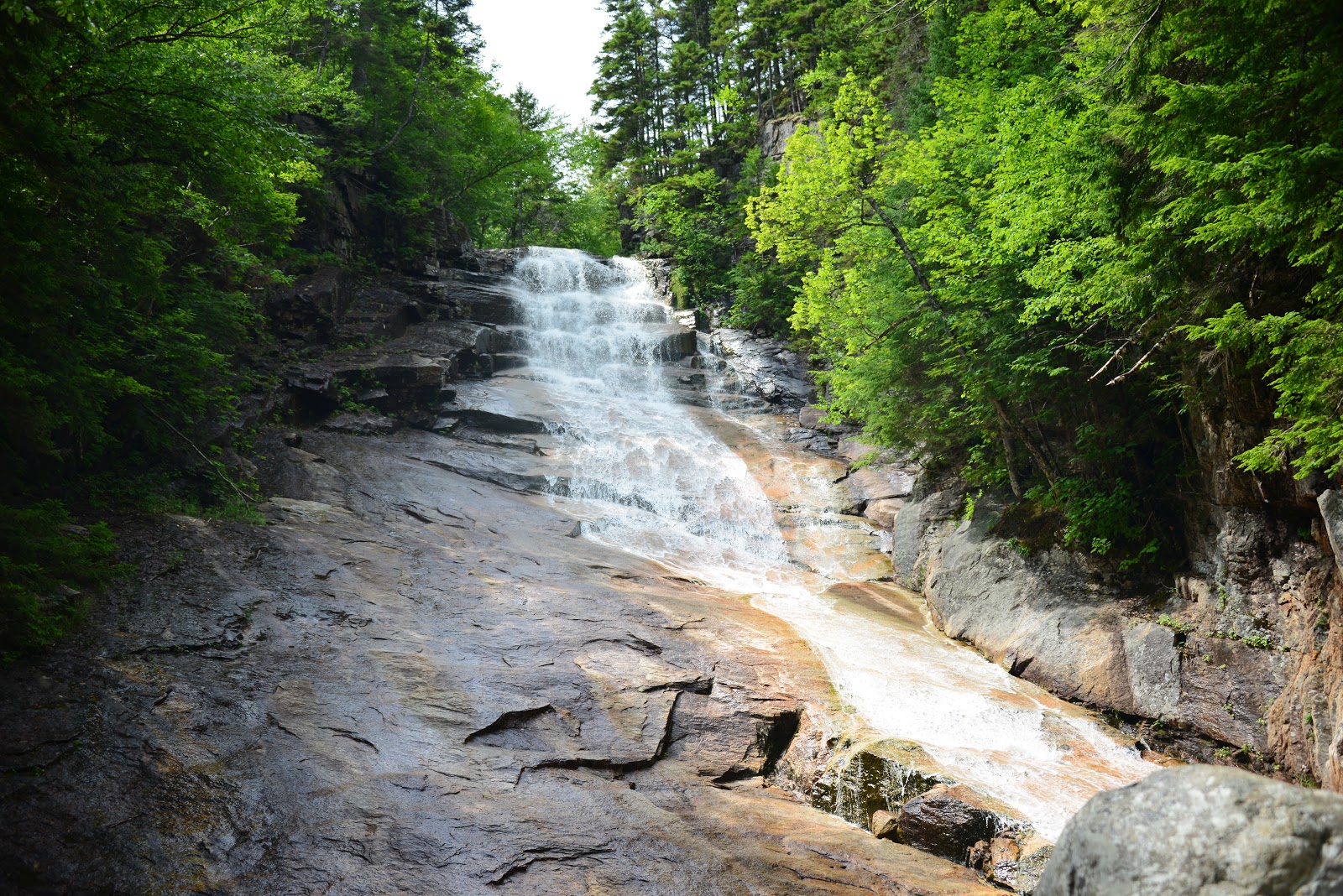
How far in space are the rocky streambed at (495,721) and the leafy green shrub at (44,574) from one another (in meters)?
0.23

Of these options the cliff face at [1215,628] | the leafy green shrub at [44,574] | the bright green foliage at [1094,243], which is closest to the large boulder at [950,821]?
the cliff face at [1215,628]

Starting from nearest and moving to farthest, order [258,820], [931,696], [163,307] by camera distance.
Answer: [258,820]
[931,696]
[163,307]

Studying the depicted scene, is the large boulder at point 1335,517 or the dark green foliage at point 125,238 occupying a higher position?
the dark green foliage at point 125,238

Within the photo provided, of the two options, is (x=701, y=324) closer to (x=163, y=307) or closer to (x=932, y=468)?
(x=932, y=468)

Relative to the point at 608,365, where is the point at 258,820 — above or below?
below

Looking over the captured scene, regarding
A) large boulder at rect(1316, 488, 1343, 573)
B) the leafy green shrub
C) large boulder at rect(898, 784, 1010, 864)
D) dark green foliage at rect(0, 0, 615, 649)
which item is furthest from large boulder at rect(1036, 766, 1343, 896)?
dark green foliage at rect(0, 0, 615, 649)

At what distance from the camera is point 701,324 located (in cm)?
2809

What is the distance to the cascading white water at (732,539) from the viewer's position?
23.8 ft

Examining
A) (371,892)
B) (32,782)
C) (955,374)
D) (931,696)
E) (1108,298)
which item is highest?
(1108,298)

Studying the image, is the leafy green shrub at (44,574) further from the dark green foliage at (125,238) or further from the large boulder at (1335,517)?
the large boulder at (1335,517)

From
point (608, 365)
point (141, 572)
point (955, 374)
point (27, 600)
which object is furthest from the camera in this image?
point (608, 365)

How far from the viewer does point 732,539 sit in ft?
49.8

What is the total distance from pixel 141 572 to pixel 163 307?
5.20m

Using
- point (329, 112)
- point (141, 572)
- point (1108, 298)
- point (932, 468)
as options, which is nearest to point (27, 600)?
point (141, 572)
